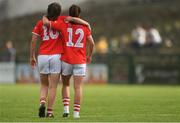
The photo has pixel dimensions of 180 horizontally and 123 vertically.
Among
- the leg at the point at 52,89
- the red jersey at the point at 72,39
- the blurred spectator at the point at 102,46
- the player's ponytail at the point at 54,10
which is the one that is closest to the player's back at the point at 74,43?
the red jersey at the point at 72,39

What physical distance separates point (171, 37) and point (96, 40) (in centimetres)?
484

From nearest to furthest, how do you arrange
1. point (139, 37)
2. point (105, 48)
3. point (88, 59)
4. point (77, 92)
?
point (77, 92) → point (88, 59) → point (139, 37) → point (105, 48)

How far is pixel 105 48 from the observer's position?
46.3m

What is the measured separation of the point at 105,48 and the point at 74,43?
3049cm

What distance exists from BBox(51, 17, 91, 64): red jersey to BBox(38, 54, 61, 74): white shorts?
0.17 meters

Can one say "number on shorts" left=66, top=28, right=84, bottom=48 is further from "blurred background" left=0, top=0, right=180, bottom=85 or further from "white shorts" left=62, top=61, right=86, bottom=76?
"blurred background" left=0, top=0, right=180, bottom=85

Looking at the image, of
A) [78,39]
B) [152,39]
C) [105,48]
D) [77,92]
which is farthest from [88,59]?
[105,48]

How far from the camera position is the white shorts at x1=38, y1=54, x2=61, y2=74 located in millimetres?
15938

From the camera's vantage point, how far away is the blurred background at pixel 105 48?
3972cm

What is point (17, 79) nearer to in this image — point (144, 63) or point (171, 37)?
point (144, 63)

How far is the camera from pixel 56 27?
1586cm

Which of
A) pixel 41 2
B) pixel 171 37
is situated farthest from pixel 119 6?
pixel 41 2

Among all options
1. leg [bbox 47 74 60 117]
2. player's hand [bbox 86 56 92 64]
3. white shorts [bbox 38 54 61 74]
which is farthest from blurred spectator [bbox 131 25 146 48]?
white shorts [bbox 38 54 61 74]

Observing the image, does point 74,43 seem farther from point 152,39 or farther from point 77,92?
point 152,39
